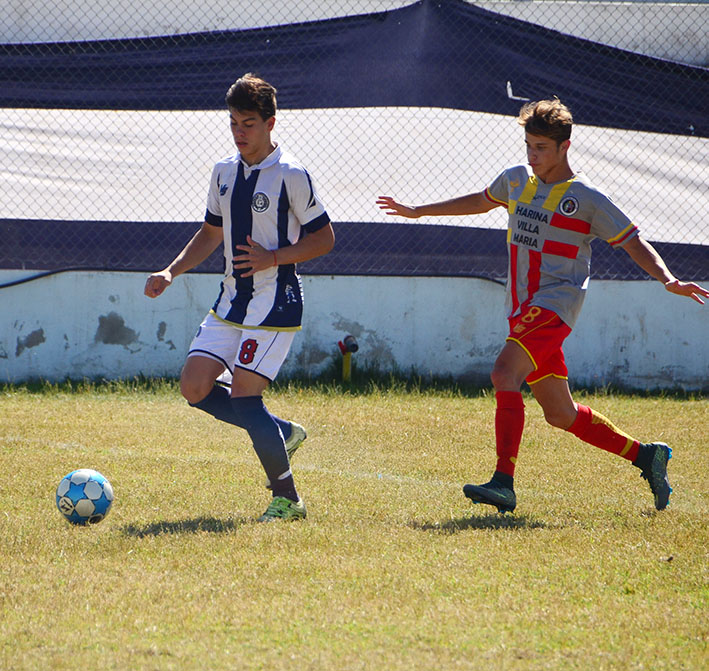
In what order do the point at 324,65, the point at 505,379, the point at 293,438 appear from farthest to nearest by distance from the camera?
the point at 324,65 → the point at 293,438 → the point at 505,379

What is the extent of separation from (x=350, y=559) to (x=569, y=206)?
207 centimetres

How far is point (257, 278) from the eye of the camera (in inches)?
182

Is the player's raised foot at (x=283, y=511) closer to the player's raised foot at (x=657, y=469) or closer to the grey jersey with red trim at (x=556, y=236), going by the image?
the grey jersey with red trim at (x=556, y=236)

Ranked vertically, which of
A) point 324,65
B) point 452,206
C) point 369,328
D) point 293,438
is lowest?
point 293,438

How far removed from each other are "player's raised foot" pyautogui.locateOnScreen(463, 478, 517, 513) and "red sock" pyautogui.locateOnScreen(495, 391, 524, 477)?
11 cm

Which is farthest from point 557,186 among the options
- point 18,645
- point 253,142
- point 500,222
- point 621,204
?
point 621,204

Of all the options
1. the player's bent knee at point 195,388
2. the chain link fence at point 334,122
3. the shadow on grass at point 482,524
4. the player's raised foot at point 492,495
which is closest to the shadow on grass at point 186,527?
the player's bent knee at point 195,388

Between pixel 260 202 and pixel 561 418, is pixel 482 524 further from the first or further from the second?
pixel 260 202

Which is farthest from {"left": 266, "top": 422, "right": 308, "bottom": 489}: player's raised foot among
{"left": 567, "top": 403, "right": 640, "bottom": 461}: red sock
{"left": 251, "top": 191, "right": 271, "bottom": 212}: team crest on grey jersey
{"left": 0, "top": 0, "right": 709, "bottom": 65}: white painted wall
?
{"left": 0, "top": 0, "right": 709, "bottom": 65}: white painted wall

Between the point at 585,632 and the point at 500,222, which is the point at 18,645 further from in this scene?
the point at 500,222

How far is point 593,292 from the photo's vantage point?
8867 mm

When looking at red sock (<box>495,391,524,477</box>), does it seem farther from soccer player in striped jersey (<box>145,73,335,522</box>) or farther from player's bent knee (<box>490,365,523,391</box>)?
soccer player in striped jersey (<box>145,73,335,522</box>)

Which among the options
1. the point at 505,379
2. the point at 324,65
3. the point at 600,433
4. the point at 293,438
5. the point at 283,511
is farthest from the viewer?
the point at 324,65

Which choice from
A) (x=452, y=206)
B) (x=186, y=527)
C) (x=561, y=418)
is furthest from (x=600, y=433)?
(x=186, y=527)
